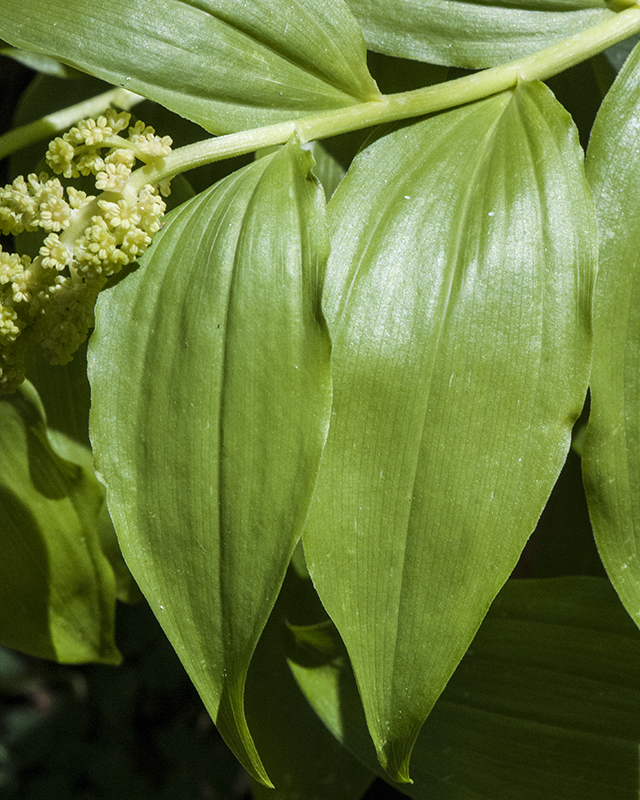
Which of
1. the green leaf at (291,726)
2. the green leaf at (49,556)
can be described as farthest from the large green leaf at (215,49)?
the green leaf at (291,726)

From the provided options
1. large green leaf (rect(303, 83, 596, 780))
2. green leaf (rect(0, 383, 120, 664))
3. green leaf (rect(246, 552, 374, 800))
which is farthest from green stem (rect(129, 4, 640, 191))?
green leaf (rect(246, 552, 374, 800))

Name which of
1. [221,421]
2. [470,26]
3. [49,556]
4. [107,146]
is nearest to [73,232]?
[107,146]

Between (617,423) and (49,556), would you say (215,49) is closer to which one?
(617,423)

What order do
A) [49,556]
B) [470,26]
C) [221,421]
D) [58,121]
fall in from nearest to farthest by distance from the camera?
[221,421]
[470,26]
[58,121]
[49,556]

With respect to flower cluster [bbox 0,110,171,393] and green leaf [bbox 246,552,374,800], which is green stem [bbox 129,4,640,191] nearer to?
flower cluster [bbox 0,110,171,393]

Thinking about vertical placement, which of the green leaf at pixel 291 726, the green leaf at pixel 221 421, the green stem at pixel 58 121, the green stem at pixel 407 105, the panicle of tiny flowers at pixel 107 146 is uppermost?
the green stem at pixel 58 121

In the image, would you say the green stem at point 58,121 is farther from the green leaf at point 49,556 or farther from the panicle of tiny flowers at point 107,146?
the green leaf at point 49,556

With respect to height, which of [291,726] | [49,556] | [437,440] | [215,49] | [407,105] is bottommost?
[291,726]

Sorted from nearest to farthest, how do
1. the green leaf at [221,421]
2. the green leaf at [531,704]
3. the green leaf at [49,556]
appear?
the green leaf at [221,421] < the green leaf at [531,704] < the green leaf at [49,556]
